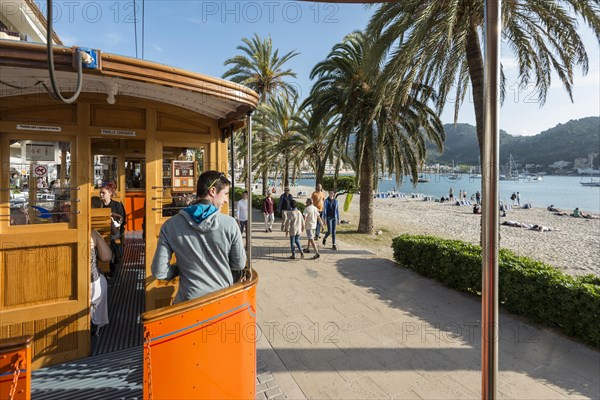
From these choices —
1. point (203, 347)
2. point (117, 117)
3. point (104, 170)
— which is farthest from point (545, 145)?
point (203, 347)

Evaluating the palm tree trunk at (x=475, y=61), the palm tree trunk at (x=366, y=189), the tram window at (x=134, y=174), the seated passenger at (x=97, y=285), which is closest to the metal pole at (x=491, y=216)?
the seated passenger at (x=97, y=285)

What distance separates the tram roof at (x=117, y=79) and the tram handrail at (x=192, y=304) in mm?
1760

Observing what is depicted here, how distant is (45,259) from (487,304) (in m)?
4.11

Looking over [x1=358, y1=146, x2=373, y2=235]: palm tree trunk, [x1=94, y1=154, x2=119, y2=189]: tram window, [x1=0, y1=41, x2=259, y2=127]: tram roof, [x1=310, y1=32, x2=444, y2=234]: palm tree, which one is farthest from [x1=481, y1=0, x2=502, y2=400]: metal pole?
[x1=358, y1=146, x2=373, y2=235]: palm tree trunk

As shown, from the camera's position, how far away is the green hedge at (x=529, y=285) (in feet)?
14.8

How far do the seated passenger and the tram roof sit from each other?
1.70m

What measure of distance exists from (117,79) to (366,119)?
1067 cm


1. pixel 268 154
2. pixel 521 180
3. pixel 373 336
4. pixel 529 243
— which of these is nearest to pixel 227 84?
pixel 373 336

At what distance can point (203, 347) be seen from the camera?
8.02 feet

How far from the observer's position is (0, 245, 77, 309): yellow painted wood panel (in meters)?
3.33

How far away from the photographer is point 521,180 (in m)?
156

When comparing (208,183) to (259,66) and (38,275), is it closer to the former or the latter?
(38,275)

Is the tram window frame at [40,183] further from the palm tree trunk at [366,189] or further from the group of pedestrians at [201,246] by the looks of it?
the palm tree trunk at [366,189]

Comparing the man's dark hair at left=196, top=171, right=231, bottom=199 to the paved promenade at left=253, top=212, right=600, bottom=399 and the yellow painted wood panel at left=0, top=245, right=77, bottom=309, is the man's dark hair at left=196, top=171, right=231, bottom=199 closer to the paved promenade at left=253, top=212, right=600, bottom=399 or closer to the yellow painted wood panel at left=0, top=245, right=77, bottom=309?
the yellow painted wood panel at left=0, top=245, right=77, bottom=309
